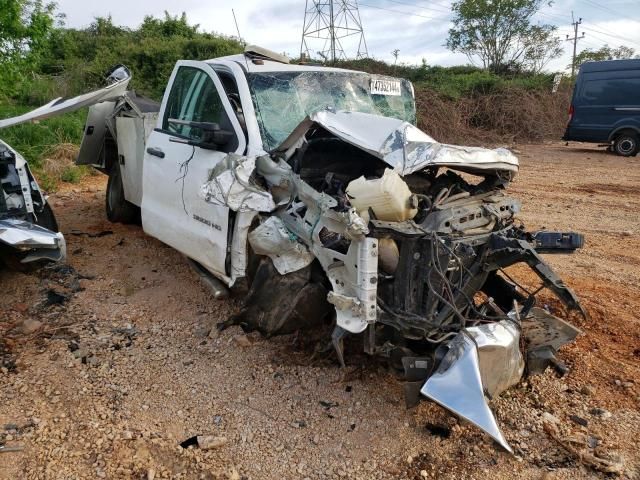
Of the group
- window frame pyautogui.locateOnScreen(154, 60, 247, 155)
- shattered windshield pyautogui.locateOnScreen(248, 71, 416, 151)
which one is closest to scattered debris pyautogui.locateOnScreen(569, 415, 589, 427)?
shattered windshield pyautogui.locateOnScreen(248, 71, 416, 151)

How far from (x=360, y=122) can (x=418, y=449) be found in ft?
5.99

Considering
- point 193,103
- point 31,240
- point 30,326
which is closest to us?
point 30,326

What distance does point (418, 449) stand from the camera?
107 inches

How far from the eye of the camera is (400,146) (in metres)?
2.89

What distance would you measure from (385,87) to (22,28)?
7.34 metres

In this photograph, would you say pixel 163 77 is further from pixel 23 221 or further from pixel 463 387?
pixel 463 387

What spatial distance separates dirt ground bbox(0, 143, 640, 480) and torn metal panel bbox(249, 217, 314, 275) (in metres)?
0.71

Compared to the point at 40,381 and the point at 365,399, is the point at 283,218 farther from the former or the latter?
the point at 40,381

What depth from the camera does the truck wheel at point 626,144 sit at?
Answer: 43.6 feet

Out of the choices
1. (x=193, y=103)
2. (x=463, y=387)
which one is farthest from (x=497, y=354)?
(x=193, y=103)

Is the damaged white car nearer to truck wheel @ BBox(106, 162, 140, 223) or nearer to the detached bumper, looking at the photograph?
the detached bumper

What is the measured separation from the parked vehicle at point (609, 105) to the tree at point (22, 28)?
1203 cm

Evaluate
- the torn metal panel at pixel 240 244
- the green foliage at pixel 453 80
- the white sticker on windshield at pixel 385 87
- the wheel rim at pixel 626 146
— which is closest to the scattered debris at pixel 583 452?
the torn metal panel at pixel 240 244

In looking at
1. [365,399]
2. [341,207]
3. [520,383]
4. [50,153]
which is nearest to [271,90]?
[341,207]
